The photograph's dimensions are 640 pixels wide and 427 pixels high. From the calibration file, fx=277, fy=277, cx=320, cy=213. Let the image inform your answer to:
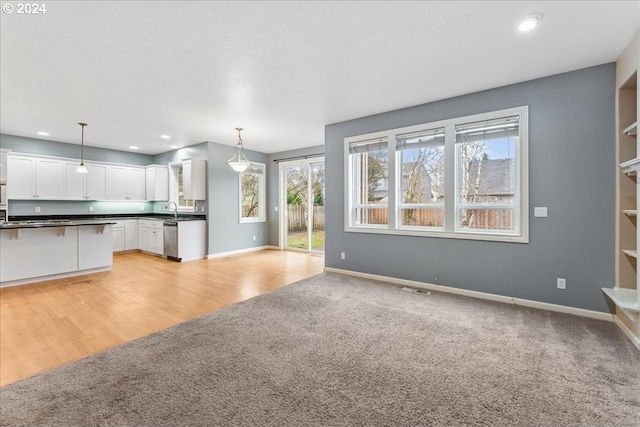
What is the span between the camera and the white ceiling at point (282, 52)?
2.17 meters

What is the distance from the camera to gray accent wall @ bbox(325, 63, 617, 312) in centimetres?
294

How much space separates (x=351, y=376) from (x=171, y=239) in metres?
5.61

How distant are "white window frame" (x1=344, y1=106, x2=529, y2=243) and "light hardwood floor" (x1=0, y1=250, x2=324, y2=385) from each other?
1.66 m

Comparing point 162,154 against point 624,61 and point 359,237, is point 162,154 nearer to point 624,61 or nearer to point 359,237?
point 359,237

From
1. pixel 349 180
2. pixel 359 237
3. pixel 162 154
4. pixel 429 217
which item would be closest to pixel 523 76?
pixel 429 217

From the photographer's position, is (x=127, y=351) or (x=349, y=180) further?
(x=349, y=180)

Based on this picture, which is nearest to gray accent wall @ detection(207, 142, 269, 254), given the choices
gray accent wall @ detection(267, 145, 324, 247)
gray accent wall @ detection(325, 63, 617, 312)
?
gray accent wall @ detection(267, 145, 324, 247)

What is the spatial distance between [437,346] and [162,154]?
814 cm

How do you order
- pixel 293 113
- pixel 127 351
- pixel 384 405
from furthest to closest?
pixel 293 113
pixel 127 351
pixel 384 405

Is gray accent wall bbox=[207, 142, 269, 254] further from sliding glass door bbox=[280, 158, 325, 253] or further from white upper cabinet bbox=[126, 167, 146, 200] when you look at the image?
white upper cabinet bbox=[126, 167, 146, 200]

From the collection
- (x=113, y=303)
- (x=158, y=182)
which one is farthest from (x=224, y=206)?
(x=113, y=303)

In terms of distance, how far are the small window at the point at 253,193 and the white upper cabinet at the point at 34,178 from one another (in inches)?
159

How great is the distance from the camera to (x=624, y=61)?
2686 mm

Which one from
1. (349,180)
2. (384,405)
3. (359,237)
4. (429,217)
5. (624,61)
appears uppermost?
(624,61)
